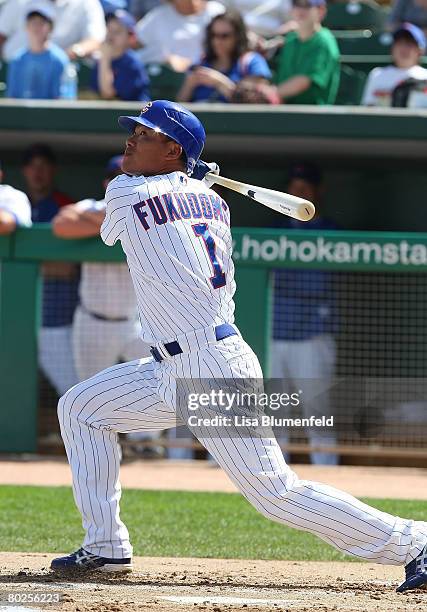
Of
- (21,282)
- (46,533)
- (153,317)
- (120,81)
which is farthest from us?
(120,81)

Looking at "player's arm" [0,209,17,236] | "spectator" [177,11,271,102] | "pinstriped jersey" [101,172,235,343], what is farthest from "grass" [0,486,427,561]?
"spectator" [177,11,271,102]

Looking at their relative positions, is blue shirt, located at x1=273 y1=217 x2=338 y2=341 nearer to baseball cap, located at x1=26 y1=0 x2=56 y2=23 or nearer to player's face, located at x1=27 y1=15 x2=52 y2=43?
player's face, located at x1=27 y1=15 x2=52 y2=43

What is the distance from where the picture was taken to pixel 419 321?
304 inches

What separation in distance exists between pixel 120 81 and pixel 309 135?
5.14 ft

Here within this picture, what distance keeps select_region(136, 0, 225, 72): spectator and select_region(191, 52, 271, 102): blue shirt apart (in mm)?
862

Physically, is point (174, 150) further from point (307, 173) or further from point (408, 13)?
point (408, 13)

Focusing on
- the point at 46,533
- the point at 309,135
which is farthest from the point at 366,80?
the point at 46,533

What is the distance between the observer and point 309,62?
8.62 metres

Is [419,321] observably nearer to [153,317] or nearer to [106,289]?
[106,289]

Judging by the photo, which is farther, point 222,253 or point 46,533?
point 46,533

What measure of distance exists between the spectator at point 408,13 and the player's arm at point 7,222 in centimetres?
389

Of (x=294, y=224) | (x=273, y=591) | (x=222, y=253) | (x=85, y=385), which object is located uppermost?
(x=294, y=224)

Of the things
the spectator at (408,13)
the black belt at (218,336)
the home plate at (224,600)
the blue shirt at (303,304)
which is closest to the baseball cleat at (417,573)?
the home plate at (224,600)

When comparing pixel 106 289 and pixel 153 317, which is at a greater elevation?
pixel 106 289
